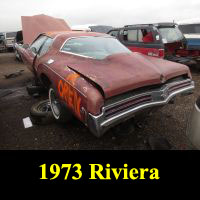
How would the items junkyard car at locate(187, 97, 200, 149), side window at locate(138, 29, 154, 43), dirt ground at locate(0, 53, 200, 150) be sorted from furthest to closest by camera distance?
side window at locate(138, 29, 154, 43), dirt ground at locate(0, 53, 200, 150), junkyard car at locate(187, 97, 200, 149)

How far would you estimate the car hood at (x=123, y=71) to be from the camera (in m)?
2.51

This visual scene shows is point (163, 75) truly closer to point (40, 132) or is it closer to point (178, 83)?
point (178, 83)

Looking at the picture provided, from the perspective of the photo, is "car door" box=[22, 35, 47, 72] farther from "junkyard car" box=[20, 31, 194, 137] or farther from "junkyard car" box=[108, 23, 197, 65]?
"junkyard car" box=[108, 23, 197, 65]

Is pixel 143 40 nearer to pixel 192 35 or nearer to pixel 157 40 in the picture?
pixel 157 40

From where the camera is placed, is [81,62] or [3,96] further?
[3,96]

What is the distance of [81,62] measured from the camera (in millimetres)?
3219

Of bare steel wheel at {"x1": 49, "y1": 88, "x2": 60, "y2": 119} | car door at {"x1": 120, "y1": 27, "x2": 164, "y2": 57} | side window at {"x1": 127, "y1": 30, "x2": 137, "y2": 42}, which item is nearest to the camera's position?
bare steel wheel at {"x1": 49, "y1": 88, "x2": 60, "y2": 119}

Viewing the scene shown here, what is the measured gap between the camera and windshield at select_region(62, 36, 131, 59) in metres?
3.53

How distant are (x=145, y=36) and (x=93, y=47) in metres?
3.56

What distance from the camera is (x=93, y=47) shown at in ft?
12.1

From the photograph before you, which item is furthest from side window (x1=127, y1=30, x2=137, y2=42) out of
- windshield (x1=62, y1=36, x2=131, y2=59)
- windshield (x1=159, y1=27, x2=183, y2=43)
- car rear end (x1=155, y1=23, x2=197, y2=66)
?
windshield (x1=62, y1=36, x2=131, y2=59)

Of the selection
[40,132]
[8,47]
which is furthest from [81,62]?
[8,47]

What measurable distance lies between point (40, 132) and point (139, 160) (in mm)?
1820

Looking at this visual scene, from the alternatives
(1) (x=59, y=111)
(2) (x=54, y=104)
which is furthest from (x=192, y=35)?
(1) (x=59, y=111)
